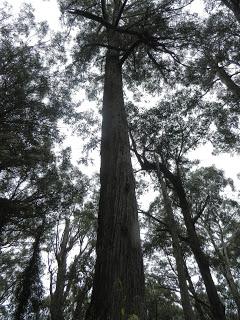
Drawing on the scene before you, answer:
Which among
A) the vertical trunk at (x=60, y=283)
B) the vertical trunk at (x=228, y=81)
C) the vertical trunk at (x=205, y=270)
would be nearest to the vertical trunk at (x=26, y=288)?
the vertical trunk at (x=60, y=283)

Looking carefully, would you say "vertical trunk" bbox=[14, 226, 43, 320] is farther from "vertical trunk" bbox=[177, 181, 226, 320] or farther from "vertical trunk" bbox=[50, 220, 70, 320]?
"vertical trunk" bbox=[177, 181, 226, 320]

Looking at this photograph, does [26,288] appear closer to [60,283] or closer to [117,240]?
[60,283]

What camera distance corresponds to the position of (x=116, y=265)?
262cm

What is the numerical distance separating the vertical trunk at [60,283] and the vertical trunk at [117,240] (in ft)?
26.1

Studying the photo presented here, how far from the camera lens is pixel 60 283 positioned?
12.2 meters

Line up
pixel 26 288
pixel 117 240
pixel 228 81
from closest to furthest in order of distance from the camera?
pixel 117 240 < pixel 26 288 < pixel 228 81

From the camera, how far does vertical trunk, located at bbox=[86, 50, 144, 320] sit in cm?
237

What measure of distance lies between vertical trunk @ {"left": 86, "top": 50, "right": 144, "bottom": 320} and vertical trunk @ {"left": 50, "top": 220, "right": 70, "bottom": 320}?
7958 mm

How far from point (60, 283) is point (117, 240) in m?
10.6

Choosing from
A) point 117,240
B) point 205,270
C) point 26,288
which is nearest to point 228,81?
point 205,270

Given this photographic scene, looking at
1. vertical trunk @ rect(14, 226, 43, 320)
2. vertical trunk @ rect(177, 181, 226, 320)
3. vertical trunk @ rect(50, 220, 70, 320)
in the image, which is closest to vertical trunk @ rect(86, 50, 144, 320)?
vertical trunk @ rect(177, 181, 226, 320)

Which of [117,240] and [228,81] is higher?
[228,81]

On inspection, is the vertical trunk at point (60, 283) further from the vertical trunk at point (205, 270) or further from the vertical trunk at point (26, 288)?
the vertical trunk at point (205, 270)

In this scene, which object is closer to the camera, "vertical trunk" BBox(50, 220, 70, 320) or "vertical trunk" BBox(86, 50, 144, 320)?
"vertical trunk" BBox(86, 50, 144, 320)
